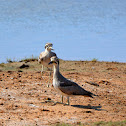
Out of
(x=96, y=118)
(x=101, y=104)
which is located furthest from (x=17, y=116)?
(x=101, y=104)

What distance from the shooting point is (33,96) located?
10.5 metres

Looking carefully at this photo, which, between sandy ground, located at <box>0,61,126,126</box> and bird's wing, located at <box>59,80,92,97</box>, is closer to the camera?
sandy ground, located at <box>0,61,126,126</box>

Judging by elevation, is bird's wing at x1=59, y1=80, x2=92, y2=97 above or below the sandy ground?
above

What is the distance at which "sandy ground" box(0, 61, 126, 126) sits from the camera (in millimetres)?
8078

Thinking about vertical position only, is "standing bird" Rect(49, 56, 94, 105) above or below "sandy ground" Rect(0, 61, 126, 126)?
above

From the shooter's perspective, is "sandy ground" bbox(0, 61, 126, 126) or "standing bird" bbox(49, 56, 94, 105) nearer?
"sandy ground" bbox(0, 61, 126, 126)

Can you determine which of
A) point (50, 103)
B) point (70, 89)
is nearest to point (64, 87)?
point (70, 89)

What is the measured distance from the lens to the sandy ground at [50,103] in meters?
8.08

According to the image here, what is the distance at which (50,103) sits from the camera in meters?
9.69

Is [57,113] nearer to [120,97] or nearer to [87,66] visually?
[120,97]

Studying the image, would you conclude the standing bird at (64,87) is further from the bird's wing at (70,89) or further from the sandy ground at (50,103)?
the sandy ground at (50,103)

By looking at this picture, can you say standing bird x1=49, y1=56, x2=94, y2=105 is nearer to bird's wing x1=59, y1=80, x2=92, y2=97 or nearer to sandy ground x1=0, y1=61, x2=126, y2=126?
bird's wing x1=59, y1=80, x2=92, y2=97

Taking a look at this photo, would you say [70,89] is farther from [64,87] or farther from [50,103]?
[50,103]

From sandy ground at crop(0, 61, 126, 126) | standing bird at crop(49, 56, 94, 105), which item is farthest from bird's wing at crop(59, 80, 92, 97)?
sandy ground at crop(0, 61, 126, 126)
